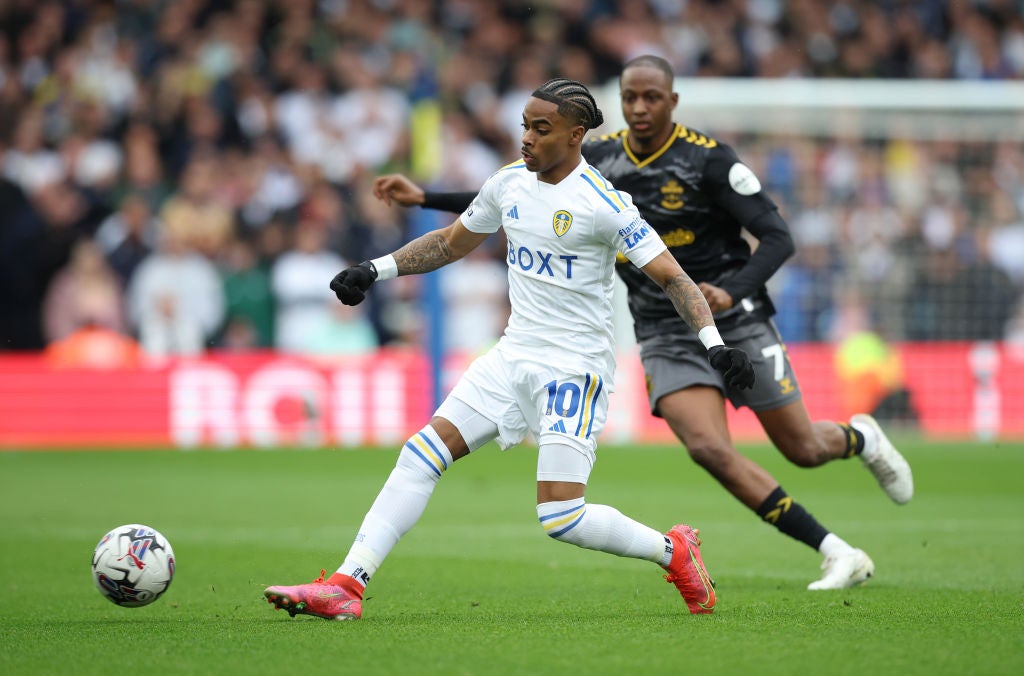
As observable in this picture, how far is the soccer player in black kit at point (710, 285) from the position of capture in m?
7.68

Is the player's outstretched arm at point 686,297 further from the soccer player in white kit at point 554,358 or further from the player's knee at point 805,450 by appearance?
the player's knee at point 805,450

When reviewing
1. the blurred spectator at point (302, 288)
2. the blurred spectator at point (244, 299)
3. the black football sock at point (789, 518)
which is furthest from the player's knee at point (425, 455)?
the blurred spectator at point (244, 299)

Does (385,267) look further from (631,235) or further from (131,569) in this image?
(131,569)

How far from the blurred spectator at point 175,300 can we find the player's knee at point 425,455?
11.5 metres

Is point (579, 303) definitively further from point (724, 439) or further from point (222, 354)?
point (222, 354)

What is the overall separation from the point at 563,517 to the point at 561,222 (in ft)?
4.05

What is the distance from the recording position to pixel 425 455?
21.6 ft

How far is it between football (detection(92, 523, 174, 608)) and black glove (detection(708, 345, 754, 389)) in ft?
8.12

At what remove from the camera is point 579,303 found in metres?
6.62

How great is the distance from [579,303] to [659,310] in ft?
5.15

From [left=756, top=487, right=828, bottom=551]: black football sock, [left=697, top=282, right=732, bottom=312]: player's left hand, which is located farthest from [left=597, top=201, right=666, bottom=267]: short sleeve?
[left=756, top=487, right=828, bottom=551]: black football sock

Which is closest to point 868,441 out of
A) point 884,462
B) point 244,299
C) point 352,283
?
point 884,462

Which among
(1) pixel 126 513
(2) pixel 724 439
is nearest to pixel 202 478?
(1) pixel 126 513

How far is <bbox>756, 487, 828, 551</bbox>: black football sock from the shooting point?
7.73 metres
